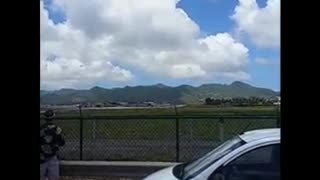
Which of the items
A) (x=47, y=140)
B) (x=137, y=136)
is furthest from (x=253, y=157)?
(x=137, y=136)

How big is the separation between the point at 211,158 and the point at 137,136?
→ 3.17m

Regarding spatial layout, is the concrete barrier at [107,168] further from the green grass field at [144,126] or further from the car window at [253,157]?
the car window at [253,157]

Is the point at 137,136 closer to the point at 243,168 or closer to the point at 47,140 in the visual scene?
the point at 47,140

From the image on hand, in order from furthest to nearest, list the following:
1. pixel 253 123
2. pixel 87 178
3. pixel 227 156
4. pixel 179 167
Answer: pixel 87 178
pixel 253 123
pixel 179 167
pixel 227 156

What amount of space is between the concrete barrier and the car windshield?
1.70 m

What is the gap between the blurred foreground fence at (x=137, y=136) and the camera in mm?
5422

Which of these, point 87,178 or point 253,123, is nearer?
point 253,123

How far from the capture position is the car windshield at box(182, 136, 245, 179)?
3.15 meters

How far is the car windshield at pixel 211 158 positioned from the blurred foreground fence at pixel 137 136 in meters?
1.47
